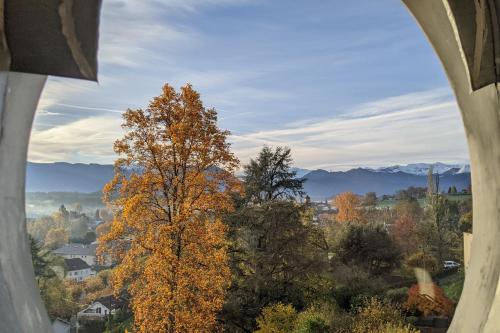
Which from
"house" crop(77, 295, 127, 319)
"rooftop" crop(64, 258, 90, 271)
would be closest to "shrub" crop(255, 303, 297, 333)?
"house" crop(77, 295, 127, 319)

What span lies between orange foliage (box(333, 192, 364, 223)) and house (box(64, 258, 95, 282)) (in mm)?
14885

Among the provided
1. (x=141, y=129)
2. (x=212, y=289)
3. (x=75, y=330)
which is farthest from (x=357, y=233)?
(x=75, y=330)

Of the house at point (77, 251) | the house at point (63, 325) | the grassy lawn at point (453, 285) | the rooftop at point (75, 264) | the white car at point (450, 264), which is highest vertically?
the white car at point (450, 264)

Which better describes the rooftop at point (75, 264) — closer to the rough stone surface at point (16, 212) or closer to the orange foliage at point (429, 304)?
the orange foliage at point (429, 304)

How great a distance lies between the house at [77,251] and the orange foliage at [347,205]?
14711mm

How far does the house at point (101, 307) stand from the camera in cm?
1831

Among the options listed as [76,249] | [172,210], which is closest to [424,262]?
[172,210]

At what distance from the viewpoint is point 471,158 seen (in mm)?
1552

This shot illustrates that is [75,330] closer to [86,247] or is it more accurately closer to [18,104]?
[86,247]

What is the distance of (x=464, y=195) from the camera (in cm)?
2334

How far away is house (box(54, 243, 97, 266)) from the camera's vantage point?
25.0m

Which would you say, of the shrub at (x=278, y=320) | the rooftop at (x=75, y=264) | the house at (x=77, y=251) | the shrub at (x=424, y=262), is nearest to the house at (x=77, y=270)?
the rooftop at (x=75, y=264)

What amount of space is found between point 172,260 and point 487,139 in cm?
777

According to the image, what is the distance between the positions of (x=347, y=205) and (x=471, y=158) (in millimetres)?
27708
